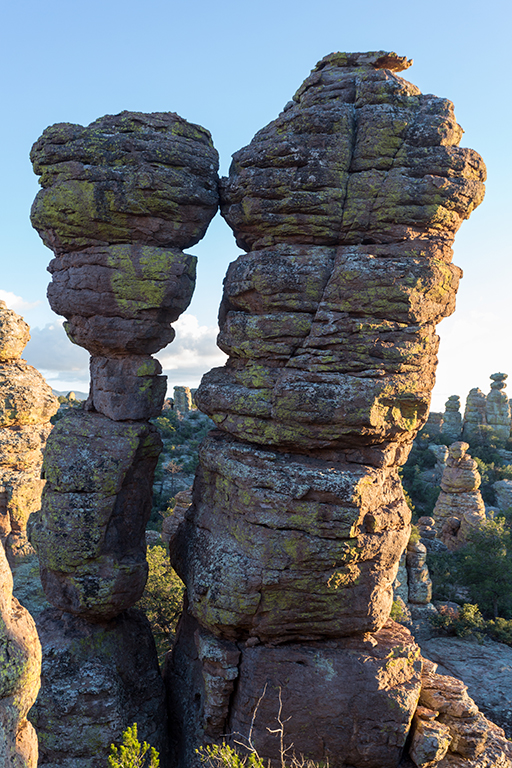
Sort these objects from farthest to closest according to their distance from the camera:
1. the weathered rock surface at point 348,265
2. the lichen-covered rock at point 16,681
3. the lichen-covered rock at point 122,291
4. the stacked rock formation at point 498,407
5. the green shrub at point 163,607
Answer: the stacked rock formation at point 498,407 < the green shrub at point 163,607 < the lichen-covered rock at point 122,291 < the weathered rock surface at point 348,265 < the lichen-covered rock at point 16,681

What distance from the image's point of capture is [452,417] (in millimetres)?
80812

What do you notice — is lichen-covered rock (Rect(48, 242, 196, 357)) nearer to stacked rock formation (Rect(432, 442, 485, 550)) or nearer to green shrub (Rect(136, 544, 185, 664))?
green shrub (Rect(136, 544, 185, 664))

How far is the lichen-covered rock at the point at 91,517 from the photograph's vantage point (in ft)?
42.5

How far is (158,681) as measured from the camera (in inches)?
551

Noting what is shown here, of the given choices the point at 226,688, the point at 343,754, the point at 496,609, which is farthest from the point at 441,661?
the point at 226,688

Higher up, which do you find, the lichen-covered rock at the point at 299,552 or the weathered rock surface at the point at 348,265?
the weathered rock surface at the point at 348,265

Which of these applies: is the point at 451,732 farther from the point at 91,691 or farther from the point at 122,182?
the point at 122,182

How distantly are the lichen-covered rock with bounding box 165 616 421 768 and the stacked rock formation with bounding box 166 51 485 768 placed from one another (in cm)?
3

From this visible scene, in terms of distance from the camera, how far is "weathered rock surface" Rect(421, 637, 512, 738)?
1920 cm

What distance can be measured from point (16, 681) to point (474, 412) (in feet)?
262

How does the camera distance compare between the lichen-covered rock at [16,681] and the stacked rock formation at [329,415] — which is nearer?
the lichen-covered rock at [16,681]

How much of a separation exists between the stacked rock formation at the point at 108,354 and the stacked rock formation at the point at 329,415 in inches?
74.9


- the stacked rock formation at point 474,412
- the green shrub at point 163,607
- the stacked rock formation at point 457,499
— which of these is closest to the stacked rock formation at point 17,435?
the green shrub at point 163,607

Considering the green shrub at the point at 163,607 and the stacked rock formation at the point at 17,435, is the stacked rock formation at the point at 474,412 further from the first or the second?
the stacked rock formation at the point at 17,435
